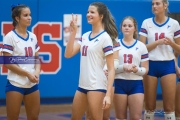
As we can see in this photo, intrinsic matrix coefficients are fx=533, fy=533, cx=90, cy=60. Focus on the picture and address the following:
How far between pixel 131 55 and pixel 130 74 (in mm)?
274

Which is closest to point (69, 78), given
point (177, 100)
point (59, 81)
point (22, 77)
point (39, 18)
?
point (59, 81)

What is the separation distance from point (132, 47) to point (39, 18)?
3.64 m

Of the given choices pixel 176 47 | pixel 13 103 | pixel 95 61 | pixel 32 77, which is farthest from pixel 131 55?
pixel 13 103

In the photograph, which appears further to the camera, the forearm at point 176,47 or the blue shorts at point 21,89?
the forearm at point 176,47

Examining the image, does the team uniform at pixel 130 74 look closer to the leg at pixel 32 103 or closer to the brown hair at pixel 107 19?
the brown hair at pixel 107 19

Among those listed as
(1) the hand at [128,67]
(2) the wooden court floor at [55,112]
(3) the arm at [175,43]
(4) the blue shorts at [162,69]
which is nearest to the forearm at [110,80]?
(1) the hand at [128,67]

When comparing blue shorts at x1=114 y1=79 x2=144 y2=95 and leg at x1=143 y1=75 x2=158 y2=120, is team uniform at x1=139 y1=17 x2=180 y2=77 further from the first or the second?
blue shorts at x1=114 y1=79 x2=144 y2=95

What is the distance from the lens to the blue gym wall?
10820mm

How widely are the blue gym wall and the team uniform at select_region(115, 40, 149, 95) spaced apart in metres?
3.42

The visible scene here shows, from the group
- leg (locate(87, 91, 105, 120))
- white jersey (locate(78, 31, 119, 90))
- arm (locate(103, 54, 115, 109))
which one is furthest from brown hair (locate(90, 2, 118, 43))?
leg (locate(87, 91, 105, 120))

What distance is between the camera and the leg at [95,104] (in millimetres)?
6484

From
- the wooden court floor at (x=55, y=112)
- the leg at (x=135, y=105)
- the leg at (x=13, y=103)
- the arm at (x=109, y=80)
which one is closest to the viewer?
the arm at (x=109, y=80)

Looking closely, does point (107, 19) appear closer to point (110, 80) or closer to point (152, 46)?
point (110, 80)

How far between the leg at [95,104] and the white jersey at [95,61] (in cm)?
8
